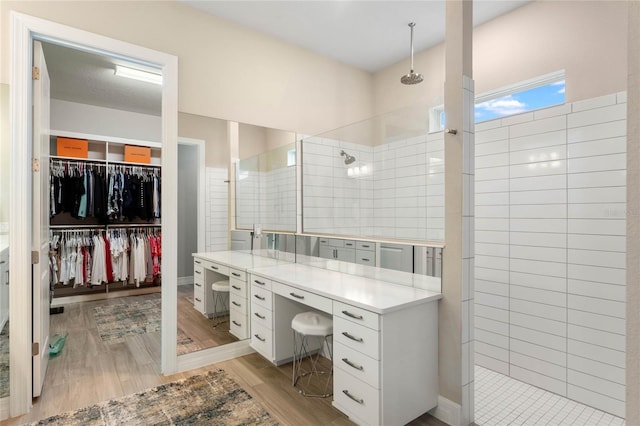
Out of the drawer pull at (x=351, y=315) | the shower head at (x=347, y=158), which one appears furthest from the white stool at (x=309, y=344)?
the shower head at (x=347, y=158)

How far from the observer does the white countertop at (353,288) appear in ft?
6.13

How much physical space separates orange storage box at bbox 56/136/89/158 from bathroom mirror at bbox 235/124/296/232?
2.86m

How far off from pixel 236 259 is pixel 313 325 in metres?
1.07

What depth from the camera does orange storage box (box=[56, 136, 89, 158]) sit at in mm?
4309

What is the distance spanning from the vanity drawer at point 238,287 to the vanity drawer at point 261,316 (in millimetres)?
164

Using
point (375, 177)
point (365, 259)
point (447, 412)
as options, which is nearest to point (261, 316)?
point (365, 259)

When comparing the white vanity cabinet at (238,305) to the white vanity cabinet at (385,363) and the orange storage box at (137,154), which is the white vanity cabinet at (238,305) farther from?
the orange storage box at (137,154)

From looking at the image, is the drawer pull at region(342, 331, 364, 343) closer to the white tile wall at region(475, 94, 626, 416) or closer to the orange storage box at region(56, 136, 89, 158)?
the white tile wall at region(475, 94, 626, 416)

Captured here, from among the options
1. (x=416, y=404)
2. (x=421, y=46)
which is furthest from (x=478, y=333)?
(x=421, y=46)

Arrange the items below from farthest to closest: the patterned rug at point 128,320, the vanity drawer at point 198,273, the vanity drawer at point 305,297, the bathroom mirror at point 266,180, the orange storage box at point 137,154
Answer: the orange storage box at point 137,154 < the patterned rug at point 128,320 < the bathroom mirror at point 266,180 < the vanity drawer at point 198,273 < the vanity drawer at point 305,297

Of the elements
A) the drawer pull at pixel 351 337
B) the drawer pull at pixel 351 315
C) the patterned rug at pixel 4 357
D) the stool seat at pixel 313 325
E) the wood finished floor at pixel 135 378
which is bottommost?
the wood finished floor at pixel 135 378

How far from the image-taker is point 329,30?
10.1 feet

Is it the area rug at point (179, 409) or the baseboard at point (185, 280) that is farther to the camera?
the baseboard at point (185, 280)

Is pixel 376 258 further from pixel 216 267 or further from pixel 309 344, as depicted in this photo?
pixel 216 267
